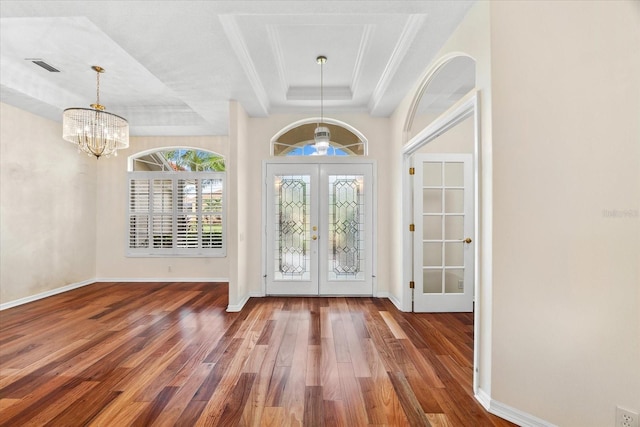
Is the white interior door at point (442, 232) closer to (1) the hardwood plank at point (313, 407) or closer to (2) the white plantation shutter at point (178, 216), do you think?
(1) the hardwood plank at point (313, 407)

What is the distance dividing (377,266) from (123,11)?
4158mm

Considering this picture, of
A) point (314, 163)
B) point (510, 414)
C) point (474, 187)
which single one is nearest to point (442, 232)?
point (474, 187)

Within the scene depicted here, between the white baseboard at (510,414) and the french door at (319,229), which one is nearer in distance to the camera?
the white baseboard at (510,414)

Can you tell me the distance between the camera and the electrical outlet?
150 centimetres

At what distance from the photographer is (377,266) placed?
4.70 meters

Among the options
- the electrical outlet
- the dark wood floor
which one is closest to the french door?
the dark wood floor

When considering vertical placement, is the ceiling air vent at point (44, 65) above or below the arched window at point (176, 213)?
above

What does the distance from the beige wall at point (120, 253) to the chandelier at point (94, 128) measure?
218cm

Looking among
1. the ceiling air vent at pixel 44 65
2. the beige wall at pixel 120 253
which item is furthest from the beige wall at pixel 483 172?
the beige wall at pixel 120 253

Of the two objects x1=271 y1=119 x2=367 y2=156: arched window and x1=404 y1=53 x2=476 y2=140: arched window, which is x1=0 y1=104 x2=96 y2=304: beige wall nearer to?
x1=271 y1=119 x2=367 y2=156: arched window

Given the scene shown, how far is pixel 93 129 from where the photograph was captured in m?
3.63

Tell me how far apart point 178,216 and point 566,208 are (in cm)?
586

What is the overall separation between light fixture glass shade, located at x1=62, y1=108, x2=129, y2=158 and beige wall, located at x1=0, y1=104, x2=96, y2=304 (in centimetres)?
148

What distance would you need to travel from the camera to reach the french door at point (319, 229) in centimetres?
473
